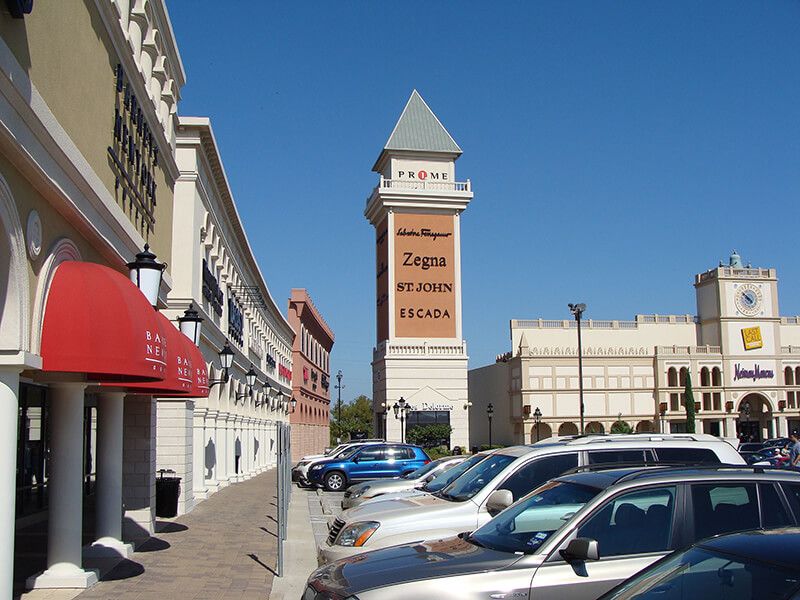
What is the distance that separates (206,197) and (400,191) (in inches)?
1902

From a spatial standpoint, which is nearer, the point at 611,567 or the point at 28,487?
the point at 611,567

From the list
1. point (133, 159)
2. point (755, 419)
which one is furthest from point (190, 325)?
point (755, 419)

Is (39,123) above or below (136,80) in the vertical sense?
below

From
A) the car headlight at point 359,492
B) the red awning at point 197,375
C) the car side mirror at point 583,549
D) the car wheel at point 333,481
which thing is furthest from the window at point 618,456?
the car wheel at point 333,481

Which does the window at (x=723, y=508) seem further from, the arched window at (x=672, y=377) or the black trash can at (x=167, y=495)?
the arched window at (x=672, y=377)

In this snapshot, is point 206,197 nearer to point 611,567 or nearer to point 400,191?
point 611,567

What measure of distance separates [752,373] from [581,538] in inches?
3406

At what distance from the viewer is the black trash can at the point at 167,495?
58.3 ft

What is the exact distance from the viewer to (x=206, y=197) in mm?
23328

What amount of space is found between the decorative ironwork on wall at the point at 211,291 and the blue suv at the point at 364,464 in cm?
653

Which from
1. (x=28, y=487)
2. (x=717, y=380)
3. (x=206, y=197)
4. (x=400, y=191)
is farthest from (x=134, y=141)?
(x=717, y=380)

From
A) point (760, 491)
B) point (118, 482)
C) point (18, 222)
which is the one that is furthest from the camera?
point (118, 482)

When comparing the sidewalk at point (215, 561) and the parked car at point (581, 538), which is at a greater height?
the parked car at point (581, 538)

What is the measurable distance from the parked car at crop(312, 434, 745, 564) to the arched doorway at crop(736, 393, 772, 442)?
80292mm
